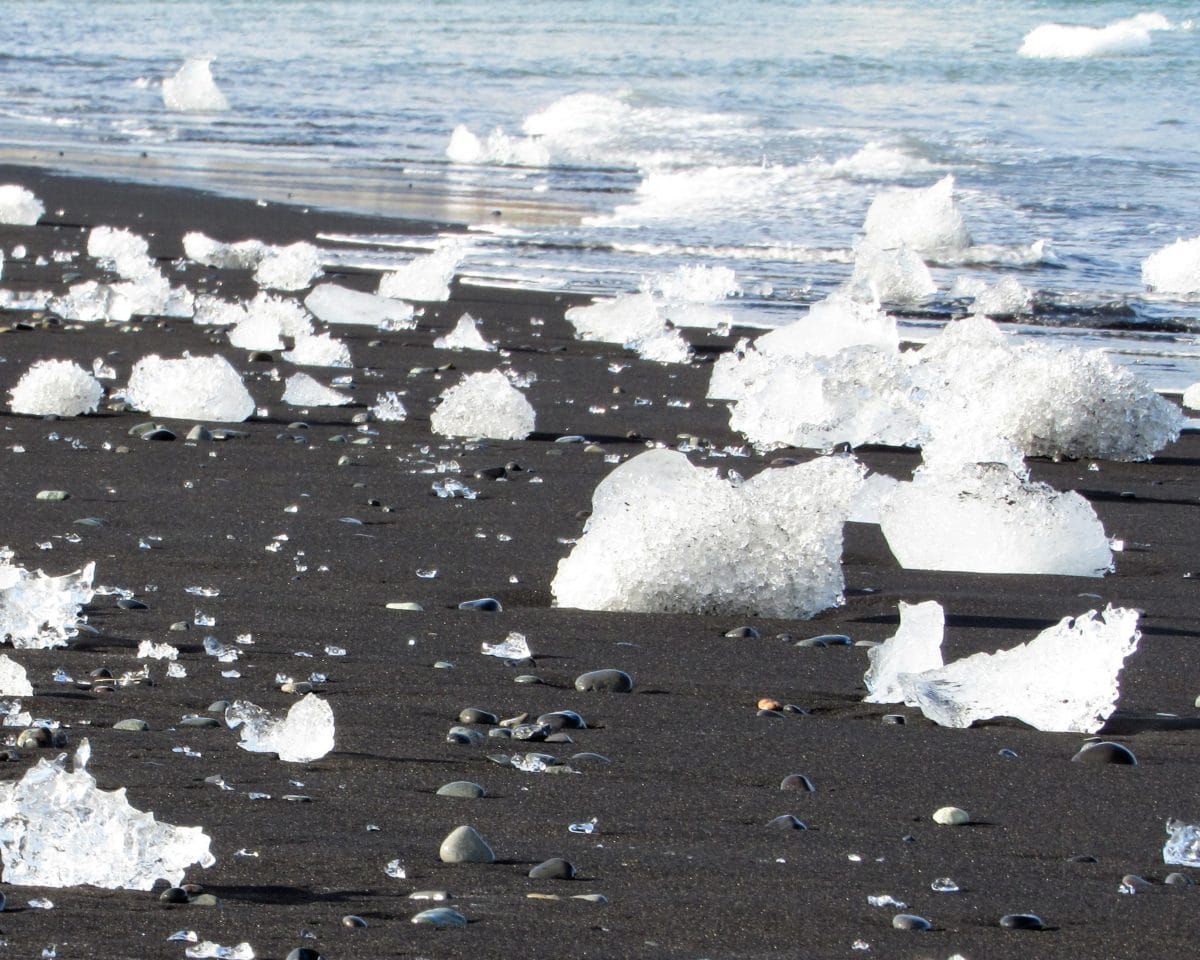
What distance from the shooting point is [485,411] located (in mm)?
6500

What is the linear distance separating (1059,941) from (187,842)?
126cm

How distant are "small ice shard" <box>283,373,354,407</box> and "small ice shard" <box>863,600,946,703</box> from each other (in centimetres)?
375

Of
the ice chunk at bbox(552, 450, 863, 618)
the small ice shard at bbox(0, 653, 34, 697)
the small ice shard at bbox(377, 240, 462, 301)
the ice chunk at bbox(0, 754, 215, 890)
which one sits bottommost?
the ice chunk at bbox(0, 754, 215, 890)

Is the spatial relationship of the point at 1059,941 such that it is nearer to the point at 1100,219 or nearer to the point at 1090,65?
the point at 1100,219

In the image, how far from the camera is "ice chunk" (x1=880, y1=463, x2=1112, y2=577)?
4812 mm

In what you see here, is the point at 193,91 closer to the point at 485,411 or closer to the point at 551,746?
the point at 485,411

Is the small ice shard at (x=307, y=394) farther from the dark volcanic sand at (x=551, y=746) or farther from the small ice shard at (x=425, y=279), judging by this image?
the small ice shard at (x=425, y=279)

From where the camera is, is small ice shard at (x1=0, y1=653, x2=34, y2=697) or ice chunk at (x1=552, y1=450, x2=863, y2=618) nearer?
small ice shard at (x1=0, y1=653, x2=34, y2=697)

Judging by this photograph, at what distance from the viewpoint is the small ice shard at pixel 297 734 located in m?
3.16

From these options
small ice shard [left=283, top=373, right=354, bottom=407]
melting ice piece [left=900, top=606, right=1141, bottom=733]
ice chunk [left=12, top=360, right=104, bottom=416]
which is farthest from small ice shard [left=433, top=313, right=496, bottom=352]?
melting ice piece [left=900, top=606, right=1141, bottom=733]

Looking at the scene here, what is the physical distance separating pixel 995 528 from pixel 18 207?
9.29 meters

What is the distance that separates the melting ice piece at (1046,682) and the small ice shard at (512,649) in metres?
0.84

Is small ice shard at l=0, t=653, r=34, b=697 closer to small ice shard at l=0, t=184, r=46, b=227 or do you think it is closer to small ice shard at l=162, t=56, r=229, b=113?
small ice shard at l=0, t=184, r=46, b=227

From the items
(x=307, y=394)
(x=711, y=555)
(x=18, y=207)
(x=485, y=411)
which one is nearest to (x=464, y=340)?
(x=307, y=394)
